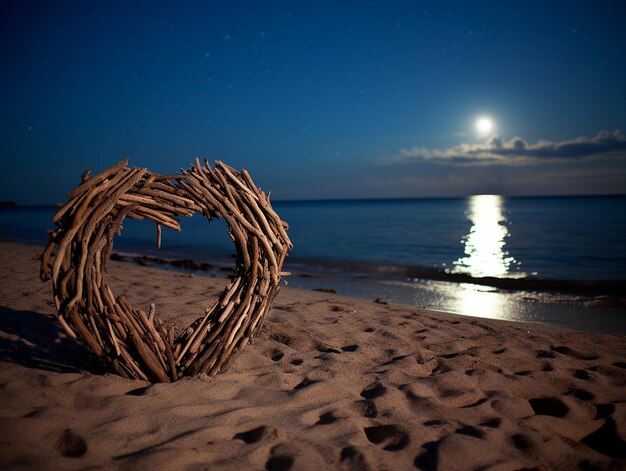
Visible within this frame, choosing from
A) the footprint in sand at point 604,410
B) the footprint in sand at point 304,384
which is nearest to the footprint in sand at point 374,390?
the footprint in sand at point 304,384

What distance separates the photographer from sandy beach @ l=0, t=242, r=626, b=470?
5.32 ft

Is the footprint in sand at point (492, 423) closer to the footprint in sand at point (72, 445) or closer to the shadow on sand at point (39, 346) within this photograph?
the footprint in sand at point (72, 445)

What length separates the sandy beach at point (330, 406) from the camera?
162 centimetres

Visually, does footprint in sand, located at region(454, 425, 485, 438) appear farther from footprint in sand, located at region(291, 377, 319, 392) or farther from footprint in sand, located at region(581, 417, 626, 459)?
footprint in sand, located at region(291, 377, 319, 392)

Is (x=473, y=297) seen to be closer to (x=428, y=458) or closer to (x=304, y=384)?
(x=304, y=384)

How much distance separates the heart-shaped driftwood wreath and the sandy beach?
17 cm

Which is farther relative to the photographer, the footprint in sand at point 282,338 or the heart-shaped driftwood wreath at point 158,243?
the footprint in sand at point 282,338

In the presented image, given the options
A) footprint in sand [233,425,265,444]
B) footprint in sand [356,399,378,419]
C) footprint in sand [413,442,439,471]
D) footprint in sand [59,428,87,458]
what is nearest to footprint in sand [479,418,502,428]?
footprint in sand [413,442,439,471]

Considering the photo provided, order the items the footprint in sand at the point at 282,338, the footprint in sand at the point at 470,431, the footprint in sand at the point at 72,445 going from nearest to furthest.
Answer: the footprint in sand at the point at 72,445
the footprint in sand at the point at 470,431
the footprint in sand at the point at 282,338

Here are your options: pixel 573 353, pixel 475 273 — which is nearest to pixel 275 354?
pixel 573 353

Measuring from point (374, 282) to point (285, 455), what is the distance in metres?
7.24

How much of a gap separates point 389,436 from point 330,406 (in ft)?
1.21

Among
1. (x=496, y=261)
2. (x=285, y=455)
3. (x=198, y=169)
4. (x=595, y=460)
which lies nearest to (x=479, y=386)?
(x=595, y=460)

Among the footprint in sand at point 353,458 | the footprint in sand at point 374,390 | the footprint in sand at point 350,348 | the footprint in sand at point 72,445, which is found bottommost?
the footprint in sand at point 350,348
